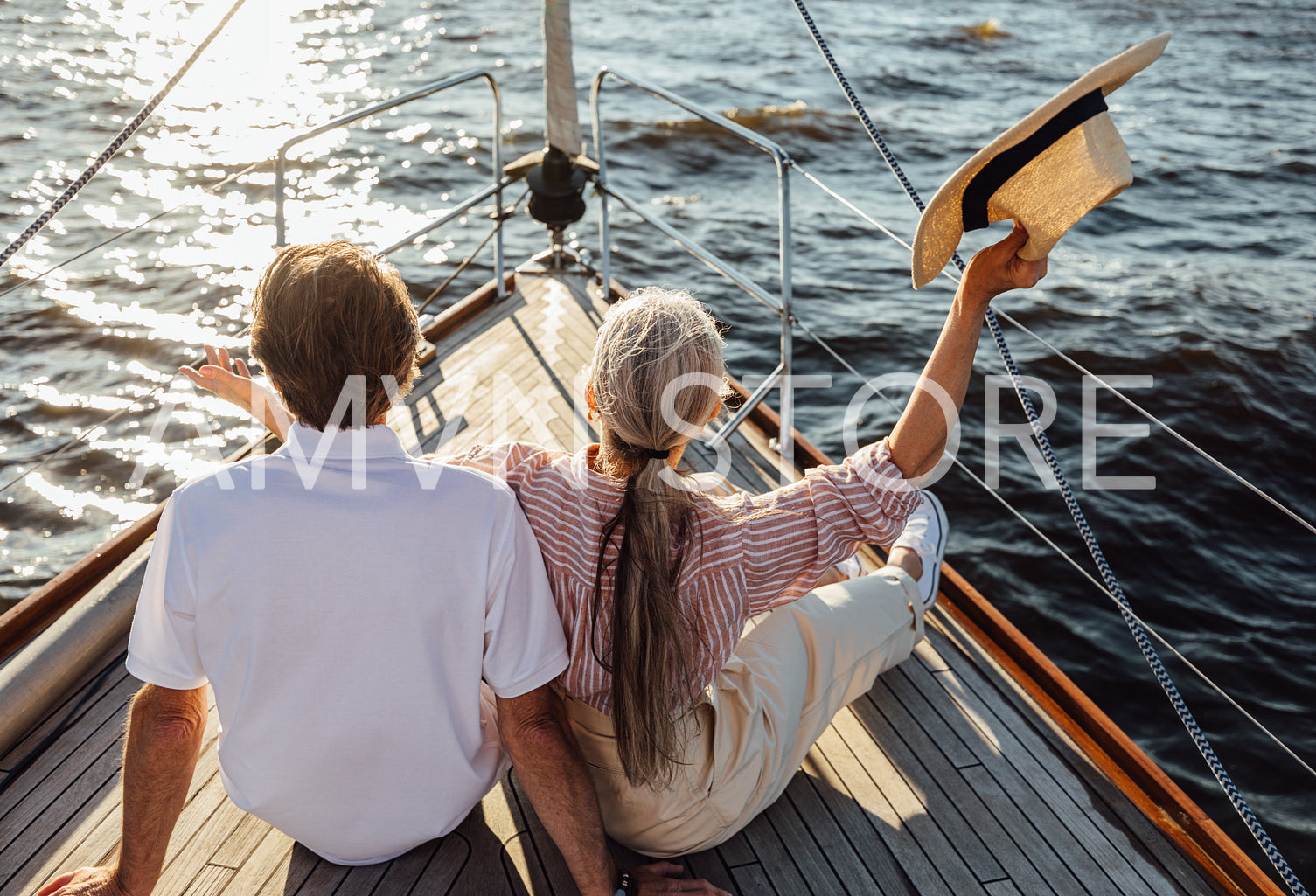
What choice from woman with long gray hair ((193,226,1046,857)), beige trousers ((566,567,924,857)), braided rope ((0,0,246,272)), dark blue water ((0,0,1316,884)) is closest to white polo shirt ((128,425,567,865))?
woman with long gray hair ((193,226,1046,857))

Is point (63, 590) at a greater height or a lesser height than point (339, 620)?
lesser

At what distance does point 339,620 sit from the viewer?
113 cm

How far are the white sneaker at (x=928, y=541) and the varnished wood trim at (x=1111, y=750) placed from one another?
12 centimetres

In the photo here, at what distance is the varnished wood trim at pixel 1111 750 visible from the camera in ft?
5.15

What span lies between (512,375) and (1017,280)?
6.85ft

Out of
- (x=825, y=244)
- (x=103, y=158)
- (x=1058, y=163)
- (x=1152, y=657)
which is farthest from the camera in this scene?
(x=825, y=244)

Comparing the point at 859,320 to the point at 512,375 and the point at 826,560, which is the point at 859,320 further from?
the point at 826,560

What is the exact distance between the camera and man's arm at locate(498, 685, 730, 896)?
1279 millimetres

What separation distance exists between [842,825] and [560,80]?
2553 millimetres

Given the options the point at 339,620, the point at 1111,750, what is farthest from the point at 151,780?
the point at 1111,750

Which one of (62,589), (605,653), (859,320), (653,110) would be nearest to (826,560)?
(605,653)

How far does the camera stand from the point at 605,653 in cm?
132

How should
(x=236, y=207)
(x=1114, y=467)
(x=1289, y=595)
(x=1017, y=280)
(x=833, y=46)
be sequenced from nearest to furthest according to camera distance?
1. (x=1017, y=280)
2. (x=1289, y=595)
3. (x=1114, y=467)
4. (x=236, y=207)
5. (x=833, y=46)

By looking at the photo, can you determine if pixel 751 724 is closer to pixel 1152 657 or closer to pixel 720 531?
pixel 720 531
